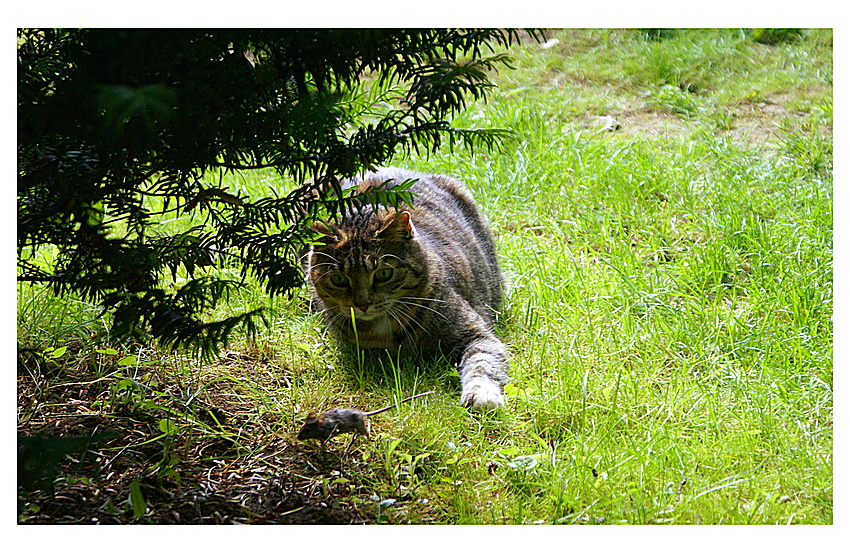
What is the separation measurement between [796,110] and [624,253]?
75.4 inches

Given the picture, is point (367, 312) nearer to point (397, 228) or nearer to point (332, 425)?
point (397, 228)

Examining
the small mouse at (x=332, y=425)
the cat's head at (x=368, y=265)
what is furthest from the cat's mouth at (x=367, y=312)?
the small mouse at (x=332, y=425)

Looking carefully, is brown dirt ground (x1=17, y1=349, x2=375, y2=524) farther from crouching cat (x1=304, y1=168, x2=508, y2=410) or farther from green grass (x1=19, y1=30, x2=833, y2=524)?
crouching cat (x1=304, y1=168, x2=508, y2=410)

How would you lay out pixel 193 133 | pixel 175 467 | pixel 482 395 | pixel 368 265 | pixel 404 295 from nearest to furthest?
pixel 193 133 → pixel 175 467 → pixel 482 395 → pixel 368 265 → pixel 404 295

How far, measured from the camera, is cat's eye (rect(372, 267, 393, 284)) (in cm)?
266

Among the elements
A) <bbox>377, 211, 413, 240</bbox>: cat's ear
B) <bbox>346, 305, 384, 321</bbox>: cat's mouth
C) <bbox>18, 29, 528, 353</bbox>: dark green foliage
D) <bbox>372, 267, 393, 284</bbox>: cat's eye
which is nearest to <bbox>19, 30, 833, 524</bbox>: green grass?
<bbox>346, 305, 384, 321</bbox>: cat's mouth

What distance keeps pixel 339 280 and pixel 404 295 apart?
0.79ft

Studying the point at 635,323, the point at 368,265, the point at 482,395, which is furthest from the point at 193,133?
the point at 635,323

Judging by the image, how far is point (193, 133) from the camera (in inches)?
60.8

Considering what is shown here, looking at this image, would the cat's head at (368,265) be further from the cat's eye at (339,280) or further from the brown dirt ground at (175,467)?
the brown dirt ground at (175,467)

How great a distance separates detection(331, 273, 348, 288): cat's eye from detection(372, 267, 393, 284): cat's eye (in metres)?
0.10

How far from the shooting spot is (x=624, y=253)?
3.26 meters

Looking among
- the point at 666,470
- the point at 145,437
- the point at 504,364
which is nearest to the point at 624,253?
the point at 504,364
